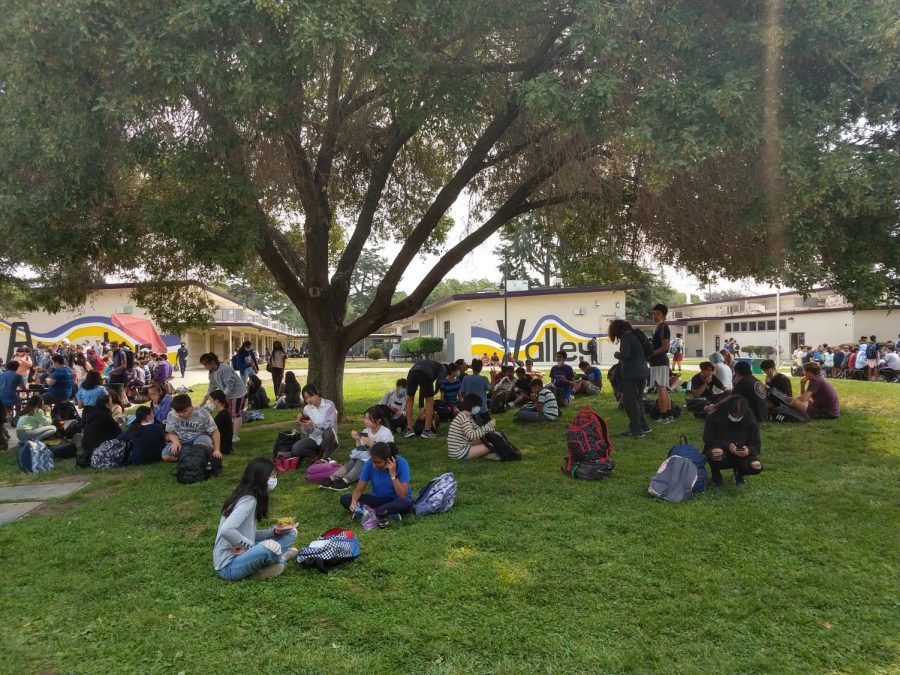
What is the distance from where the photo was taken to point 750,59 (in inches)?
245

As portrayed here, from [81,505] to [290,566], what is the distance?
3.32 metres

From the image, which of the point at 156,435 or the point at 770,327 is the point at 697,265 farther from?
the point at 770,327

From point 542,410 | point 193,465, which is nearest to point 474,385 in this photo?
point 542,410

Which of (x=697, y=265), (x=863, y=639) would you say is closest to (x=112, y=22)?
(x=863, y=639)

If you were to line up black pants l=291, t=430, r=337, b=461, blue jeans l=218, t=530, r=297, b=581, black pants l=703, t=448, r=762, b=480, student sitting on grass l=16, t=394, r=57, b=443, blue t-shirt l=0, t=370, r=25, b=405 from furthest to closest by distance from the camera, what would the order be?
1. blue t-shirt l=0, t=370, r=25, b=405
2. student sitting on grass l=16, t=394, r=57, b=443
3. black pants l=291, t=430, r=337, b=461
4. black pants l=703, t=448, r=762, b=480
5. blue jeans l=218, t=530, r=297, b=581

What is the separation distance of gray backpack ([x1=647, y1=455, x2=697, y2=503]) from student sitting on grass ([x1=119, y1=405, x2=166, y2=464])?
21.3 feet

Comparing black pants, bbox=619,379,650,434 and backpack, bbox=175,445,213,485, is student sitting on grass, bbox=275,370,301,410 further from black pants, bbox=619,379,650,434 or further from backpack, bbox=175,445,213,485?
black pants, bbox=619,379,650,434

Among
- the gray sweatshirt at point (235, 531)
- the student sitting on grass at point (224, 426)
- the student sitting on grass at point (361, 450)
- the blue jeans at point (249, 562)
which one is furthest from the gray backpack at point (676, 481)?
the student sitting on grass at point (224, 426)

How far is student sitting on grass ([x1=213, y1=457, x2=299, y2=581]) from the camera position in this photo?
4.09m

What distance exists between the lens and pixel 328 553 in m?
4.24

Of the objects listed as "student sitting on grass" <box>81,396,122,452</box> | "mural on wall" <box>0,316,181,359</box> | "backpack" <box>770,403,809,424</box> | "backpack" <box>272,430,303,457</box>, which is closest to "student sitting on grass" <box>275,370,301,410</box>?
"student sitting on grass" <box>81,396,122,452</box>

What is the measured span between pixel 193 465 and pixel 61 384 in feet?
18.7

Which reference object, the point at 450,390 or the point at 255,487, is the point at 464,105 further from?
the point at 255,487

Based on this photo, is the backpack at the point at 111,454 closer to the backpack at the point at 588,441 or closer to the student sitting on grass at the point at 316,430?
the student sitting on grass at the point at 316,430
